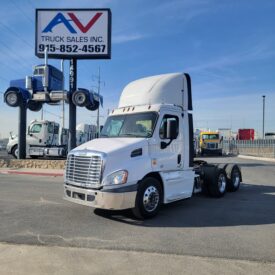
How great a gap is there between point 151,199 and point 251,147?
4128cm

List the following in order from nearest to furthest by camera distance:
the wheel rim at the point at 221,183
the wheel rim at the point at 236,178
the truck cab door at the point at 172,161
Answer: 1. the truck cab door at the point at 172,161
2. the wheel rim at the point at 221,183
3. the wheel rim at the point at 236,178

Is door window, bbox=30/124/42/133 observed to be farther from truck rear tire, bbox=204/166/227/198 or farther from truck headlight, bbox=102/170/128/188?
truck headlight, bbox=102/170/128/188

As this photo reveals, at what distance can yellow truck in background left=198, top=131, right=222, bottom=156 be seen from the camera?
41616mm

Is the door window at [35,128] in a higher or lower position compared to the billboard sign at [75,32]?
lower

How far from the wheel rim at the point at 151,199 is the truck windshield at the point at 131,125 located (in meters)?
1.28

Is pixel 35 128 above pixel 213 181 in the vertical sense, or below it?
above

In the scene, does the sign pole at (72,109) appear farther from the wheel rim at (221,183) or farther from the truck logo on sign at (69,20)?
the wheel rim at (221,183)

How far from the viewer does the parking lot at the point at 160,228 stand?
5.98 meters

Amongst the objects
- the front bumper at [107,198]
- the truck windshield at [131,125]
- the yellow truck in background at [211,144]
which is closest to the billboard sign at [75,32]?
the truck windshield at [131,125]

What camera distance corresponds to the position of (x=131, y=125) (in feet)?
28.9

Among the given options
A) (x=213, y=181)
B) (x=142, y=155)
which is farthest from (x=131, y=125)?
(x=213, y=181)

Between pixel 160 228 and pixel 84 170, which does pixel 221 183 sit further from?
pixel 84 170

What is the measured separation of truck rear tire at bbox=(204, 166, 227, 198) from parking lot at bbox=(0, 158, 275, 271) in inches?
11.1

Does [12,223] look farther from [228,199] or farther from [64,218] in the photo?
[228,199]
